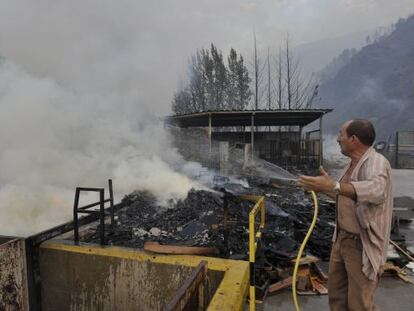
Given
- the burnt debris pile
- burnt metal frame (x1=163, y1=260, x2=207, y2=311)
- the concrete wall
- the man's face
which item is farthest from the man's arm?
the burnt debris pile

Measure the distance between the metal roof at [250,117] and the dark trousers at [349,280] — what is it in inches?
468

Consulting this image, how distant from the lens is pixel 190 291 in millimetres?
3018

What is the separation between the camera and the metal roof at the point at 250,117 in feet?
48.2

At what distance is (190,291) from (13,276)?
8.09 feet

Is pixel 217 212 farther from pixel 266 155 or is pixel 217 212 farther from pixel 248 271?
pixel 266 155

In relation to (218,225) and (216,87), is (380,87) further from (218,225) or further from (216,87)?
(218,225)

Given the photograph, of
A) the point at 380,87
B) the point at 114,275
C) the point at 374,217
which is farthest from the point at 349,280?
the point at 380,87

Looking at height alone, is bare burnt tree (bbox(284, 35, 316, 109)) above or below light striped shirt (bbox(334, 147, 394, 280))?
above

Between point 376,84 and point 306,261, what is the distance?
69.6 metres

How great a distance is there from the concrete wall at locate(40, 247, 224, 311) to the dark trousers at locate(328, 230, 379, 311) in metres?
1.20

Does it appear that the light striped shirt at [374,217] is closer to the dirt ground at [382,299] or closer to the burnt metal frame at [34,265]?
the dirt ground at [382,299]

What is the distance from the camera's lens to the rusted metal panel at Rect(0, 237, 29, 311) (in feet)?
12.9

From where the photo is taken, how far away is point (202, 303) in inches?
138

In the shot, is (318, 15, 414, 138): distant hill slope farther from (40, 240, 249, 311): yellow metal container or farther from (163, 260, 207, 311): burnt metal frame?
(163, 260, 207, 311): burnt metal frame
